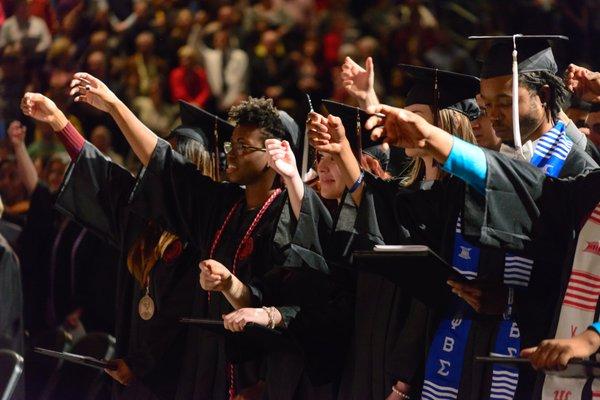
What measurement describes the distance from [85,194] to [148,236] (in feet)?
1.13

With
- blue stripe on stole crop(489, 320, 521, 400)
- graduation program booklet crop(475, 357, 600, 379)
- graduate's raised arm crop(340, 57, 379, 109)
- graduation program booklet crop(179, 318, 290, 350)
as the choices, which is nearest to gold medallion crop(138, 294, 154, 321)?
graduation program booklet crop(179, 318, 290, 350)

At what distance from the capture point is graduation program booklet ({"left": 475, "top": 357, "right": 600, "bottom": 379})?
3746mm

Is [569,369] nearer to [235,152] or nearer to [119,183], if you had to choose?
[235,152]

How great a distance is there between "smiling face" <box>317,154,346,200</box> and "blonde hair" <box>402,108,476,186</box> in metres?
0.27

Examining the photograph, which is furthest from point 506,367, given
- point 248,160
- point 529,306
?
point 248,160

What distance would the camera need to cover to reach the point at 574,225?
422 cm

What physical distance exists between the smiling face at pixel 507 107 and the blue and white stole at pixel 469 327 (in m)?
0.07

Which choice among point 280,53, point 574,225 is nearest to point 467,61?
point 280,53

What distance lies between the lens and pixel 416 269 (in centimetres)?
434

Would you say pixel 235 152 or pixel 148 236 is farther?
pixel 148 236

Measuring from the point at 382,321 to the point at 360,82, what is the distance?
3.71ft

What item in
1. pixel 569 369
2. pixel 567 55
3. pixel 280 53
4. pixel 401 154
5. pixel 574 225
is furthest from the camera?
pixel 280 53

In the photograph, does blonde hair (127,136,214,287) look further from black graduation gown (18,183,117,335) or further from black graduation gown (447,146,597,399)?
black graduation gown (18,183,117,335)

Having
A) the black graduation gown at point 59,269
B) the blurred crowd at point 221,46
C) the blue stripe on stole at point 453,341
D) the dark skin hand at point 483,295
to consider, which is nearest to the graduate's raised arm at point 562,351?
the dark skin hand at point 483,295
